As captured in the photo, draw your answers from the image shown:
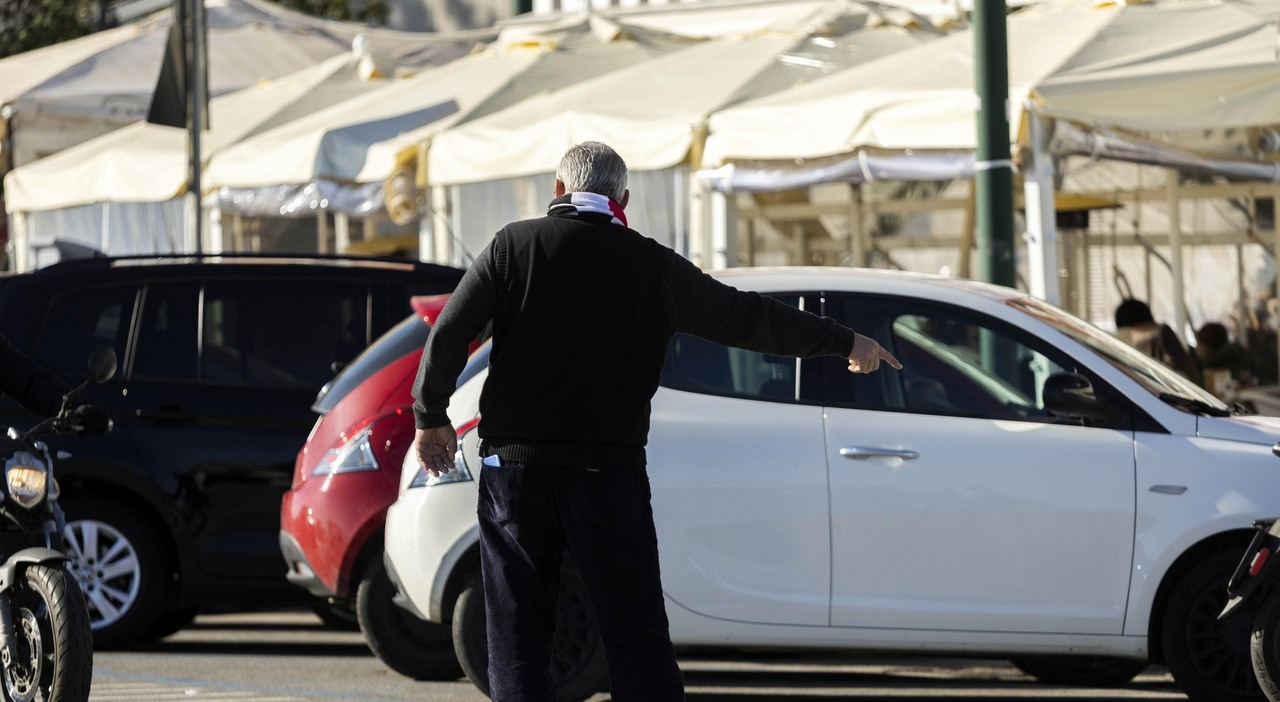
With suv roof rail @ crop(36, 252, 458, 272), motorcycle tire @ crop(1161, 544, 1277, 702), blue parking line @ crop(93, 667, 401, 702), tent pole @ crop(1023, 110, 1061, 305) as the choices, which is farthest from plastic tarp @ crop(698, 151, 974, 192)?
blue parking line @ crop(93, 667, 401, 702)

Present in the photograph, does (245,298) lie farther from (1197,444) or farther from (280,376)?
(1197,444)

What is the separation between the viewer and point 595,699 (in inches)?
287

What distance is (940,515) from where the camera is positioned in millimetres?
6574

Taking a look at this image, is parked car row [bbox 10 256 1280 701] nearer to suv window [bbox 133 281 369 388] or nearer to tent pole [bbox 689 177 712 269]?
suv window [bbox 133 281 369 388]

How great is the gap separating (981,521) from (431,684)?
2.27 metres

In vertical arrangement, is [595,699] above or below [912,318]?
below

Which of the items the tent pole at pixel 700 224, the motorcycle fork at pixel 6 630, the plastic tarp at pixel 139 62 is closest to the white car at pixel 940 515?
the motorcycle fork at pixel 6 630

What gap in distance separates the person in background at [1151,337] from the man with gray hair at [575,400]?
652cm

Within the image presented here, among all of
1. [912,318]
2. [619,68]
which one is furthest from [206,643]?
[619,68]

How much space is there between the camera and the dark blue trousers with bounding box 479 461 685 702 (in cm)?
461

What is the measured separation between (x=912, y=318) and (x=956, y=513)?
76 centimetres

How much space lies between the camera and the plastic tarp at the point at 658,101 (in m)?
11.7

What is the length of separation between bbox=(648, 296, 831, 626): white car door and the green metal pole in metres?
2.78

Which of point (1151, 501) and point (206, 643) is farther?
point (206, 643)
